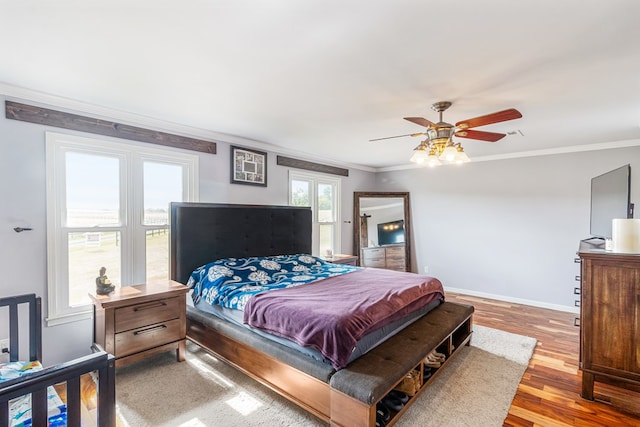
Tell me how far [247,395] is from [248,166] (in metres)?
2.71

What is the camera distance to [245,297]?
2.55m

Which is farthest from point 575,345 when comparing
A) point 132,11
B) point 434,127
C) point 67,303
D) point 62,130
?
point 62,130

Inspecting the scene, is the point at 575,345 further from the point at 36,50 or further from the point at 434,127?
the point at 36,50

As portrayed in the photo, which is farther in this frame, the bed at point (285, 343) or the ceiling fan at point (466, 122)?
the ceiling fan at point (466, 122)

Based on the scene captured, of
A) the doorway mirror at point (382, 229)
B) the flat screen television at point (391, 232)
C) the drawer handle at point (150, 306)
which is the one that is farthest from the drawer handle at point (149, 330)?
the flat screen television at point (391, 232)

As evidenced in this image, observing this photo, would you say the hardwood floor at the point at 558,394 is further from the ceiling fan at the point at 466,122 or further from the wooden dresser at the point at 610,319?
the ceiling fan at the point at 466,122

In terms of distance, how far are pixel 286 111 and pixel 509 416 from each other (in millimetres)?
2998

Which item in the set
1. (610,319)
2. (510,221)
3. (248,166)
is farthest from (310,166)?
(610,319)

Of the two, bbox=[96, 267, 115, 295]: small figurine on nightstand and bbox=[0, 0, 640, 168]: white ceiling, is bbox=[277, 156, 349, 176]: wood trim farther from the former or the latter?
bbox=[96, 267, 115, 295]: small figurine on nightstand

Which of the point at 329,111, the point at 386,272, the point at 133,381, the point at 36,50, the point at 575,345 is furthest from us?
the point at 386,272

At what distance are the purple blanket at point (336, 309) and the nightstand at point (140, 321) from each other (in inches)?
33.3

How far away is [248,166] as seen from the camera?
13.4 feet

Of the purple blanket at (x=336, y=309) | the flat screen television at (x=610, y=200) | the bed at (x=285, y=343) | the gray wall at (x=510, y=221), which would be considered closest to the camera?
the bed at (x=285, y=343)

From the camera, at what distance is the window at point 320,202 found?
4832 mm
